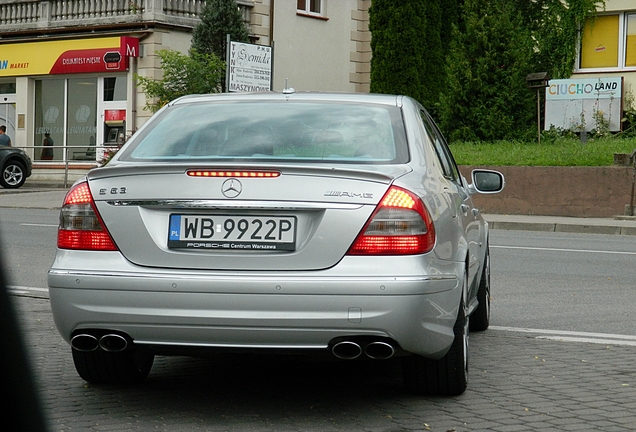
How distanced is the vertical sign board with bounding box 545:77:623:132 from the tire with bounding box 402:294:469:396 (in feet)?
77.3

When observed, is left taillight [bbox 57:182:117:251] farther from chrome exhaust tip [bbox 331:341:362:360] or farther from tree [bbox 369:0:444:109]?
tree [bbox 369:0:444:109]

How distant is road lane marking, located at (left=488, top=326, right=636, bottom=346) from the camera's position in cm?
685

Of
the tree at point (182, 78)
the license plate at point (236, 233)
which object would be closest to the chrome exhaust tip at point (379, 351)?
the license plate at point (236, 233)

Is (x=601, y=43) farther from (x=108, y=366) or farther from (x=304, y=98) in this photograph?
(x=108, y=366)

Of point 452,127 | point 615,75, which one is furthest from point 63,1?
point 615,75

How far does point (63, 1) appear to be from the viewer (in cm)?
3303

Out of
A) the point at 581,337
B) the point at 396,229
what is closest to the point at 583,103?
the point at 581,337

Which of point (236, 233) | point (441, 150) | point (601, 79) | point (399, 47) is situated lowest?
point (236, 233)

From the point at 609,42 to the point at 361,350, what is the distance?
2914 centimetres

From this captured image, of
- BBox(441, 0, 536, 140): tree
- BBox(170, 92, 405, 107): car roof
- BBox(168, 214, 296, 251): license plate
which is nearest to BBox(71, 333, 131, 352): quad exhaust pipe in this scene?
BBox(168, 214, 296, 251): license plate

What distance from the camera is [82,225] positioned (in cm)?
459

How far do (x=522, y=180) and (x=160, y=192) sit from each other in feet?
60.4

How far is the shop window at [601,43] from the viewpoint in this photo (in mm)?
31484

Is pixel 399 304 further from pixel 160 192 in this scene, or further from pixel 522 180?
pixel 522 180
